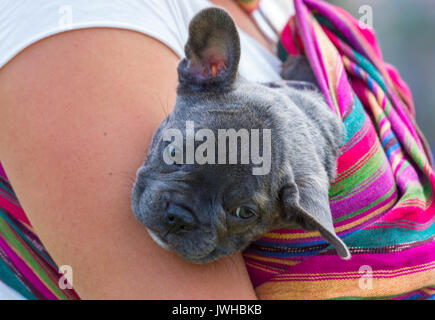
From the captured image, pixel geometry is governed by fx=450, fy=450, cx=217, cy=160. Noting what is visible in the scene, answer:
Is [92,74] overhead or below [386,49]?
below

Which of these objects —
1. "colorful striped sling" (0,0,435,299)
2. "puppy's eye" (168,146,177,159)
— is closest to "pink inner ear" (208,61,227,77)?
"puppy's eye" (168,146,177,159)

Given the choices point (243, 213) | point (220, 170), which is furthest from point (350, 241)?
point (220, 170)

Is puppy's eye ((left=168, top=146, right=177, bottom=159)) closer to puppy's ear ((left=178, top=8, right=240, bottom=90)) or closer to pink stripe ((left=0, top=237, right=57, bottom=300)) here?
puppy's ear ((left=178, top=8, right=240, bottom=90))

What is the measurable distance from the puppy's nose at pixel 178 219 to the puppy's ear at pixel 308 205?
0.39m

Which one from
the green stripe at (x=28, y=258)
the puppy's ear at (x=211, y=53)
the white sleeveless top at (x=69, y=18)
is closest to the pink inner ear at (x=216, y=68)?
the puppy's ear at (x=211, y=53)

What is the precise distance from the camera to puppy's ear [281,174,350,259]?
5.29 ft

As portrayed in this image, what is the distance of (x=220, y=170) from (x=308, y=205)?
37cm

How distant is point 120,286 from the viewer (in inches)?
64.5

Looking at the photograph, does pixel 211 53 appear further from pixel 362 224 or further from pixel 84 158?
pixel 362 224

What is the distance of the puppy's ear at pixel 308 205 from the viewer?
1.61m

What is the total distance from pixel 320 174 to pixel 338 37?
45.9 inches

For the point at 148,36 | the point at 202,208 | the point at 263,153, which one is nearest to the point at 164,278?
the point at 202,208
